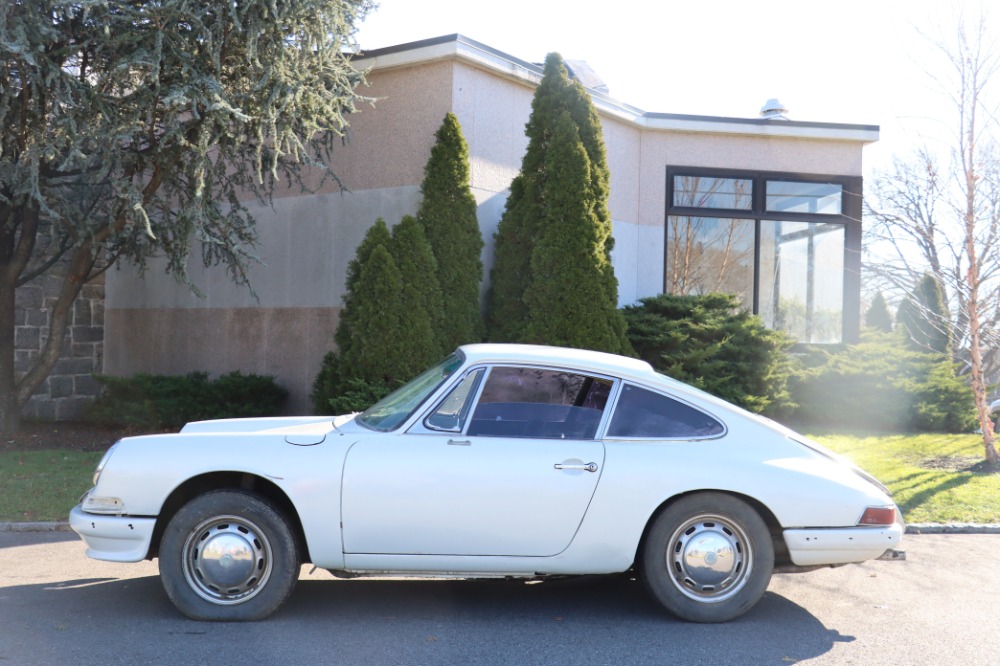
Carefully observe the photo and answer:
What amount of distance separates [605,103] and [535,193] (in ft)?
9.16

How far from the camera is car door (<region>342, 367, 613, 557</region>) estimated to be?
5.10 meters

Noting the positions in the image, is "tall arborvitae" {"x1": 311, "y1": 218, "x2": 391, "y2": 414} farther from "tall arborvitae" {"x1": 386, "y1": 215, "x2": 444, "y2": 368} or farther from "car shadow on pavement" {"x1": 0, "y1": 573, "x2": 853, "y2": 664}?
"car shadow on pavement" {"x1": 0, "y1": 573, "x2": 853, "y2": 664}

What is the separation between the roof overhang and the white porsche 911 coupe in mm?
7117

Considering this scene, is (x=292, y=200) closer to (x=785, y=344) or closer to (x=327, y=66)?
(x=327, y=66)

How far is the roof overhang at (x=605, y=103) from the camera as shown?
11.6 meters

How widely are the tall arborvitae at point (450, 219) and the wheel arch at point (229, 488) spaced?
593 centimetres

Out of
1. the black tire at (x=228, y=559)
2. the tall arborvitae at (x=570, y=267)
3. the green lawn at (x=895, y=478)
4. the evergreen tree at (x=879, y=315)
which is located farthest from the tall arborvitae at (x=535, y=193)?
the evergreen tree at (x=879, y=315)

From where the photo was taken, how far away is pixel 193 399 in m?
12.5

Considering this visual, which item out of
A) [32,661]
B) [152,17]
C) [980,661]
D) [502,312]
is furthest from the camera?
[502,312]

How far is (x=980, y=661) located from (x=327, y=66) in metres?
8.85

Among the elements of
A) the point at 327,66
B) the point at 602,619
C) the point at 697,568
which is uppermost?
the point at 327,66

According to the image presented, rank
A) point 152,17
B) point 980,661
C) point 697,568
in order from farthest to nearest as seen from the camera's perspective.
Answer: point 152,17
point 697,568
point 980,661

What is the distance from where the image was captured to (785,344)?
1358cm

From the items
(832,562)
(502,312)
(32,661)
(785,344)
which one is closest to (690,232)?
(785,344)
